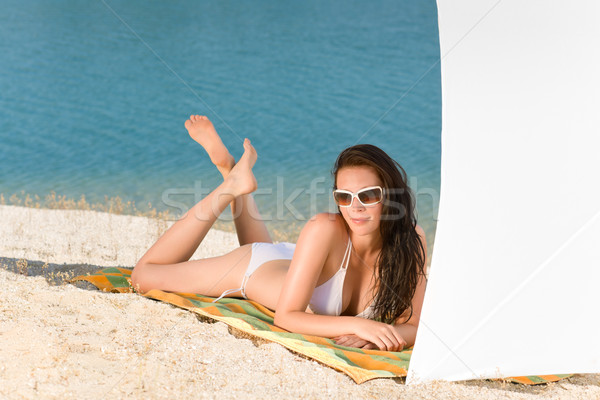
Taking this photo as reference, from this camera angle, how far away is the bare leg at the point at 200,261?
348 cm

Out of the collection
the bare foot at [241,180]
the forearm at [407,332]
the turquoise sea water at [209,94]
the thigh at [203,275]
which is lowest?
the forearm at [407,332]

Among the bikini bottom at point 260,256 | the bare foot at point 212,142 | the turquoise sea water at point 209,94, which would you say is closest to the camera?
the bikini bottom at point 260,256

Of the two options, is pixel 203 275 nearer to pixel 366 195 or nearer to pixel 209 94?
pixel 366 195

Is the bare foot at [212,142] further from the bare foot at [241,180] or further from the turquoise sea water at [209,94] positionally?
the turquoise sea water at [209,94]

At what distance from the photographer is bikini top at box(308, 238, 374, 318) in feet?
9.85

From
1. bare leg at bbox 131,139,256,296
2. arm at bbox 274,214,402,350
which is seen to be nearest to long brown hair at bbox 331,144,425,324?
arm at bbox 274,214,402,350

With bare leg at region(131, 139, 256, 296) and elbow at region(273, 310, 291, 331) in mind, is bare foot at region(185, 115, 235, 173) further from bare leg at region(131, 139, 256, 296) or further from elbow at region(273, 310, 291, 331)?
elbow at region(273, 310, 291, 331)

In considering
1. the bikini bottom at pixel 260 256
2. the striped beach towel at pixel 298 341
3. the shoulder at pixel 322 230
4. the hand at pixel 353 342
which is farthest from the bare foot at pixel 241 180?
the hand at pixel 353 342

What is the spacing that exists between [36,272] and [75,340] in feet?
4.93

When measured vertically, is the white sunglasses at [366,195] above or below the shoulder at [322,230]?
above

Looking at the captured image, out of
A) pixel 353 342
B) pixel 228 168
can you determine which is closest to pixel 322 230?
pixel 353 342

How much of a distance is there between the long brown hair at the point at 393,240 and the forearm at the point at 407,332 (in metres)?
0.12

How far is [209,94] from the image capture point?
16047mm

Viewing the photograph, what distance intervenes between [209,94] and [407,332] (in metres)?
13.9
